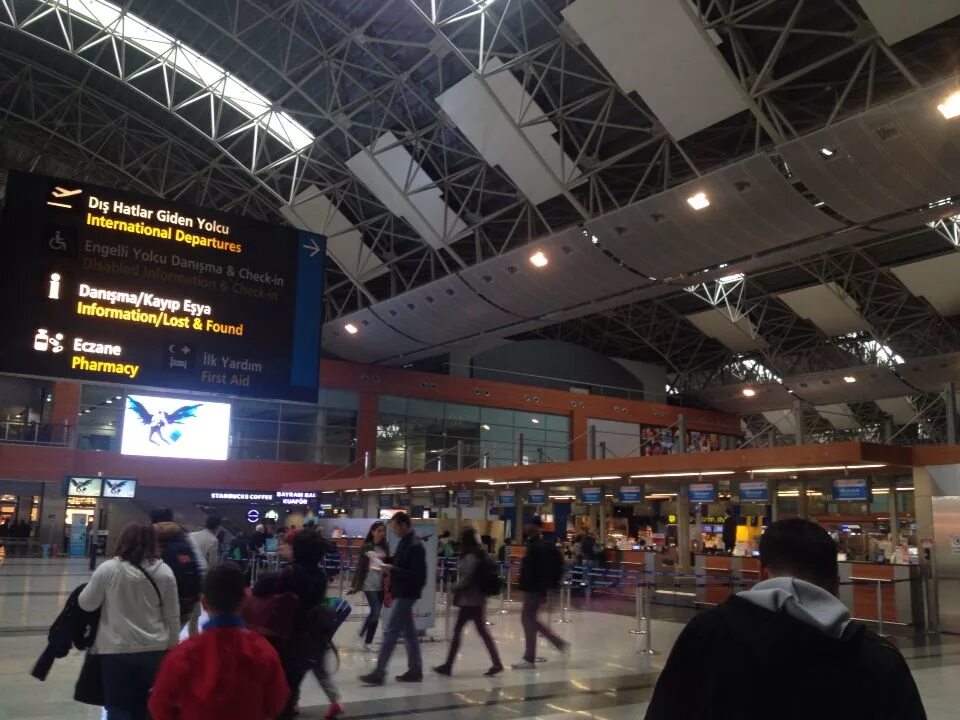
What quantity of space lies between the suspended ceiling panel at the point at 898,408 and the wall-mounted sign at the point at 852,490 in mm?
20962

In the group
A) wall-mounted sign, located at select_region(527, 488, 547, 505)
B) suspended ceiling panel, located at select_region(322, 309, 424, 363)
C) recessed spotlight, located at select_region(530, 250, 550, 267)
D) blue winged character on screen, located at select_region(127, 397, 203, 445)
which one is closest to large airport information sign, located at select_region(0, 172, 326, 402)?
recessed spotlight, located at select_region(530, 250, 550, 267)

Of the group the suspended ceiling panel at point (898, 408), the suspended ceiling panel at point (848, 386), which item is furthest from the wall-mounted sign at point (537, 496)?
the suspended ceiling panel at point (898, 408)

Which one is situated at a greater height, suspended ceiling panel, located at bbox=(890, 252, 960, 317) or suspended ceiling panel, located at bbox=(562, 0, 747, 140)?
suspended ceiling panel, located at bbox=(562, 0, 747, 140)

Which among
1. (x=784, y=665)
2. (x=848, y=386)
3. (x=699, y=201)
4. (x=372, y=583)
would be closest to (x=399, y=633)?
(x=372, y=583)

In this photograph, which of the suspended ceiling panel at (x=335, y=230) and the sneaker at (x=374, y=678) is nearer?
the sneaker at (x=374, y=678)

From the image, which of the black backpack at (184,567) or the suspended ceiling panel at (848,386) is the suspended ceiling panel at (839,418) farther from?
the black backpack at (184,567)

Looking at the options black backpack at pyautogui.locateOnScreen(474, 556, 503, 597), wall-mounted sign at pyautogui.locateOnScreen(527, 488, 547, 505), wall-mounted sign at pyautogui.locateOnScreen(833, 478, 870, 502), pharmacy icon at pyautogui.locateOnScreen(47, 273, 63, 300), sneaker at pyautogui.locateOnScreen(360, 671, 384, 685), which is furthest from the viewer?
wall-mounted sign at pyautogui.locateOnScreen(527, 488, 547, 505)

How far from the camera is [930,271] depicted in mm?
25438

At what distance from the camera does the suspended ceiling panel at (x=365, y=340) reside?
98.7 ft

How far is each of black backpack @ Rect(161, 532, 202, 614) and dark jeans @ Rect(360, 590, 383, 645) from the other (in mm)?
3634

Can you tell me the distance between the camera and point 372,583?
1030 cm

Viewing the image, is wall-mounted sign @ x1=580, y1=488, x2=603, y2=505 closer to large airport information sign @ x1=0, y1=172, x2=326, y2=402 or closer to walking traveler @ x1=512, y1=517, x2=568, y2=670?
walking traveler @ x1=512, y1=517, x2=568, y2=670

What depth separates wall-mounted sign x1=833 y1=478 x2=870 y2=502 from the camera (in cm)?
1605

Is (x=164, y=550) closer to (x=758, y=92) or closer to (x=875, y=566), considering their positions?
(x=875, y=566)
